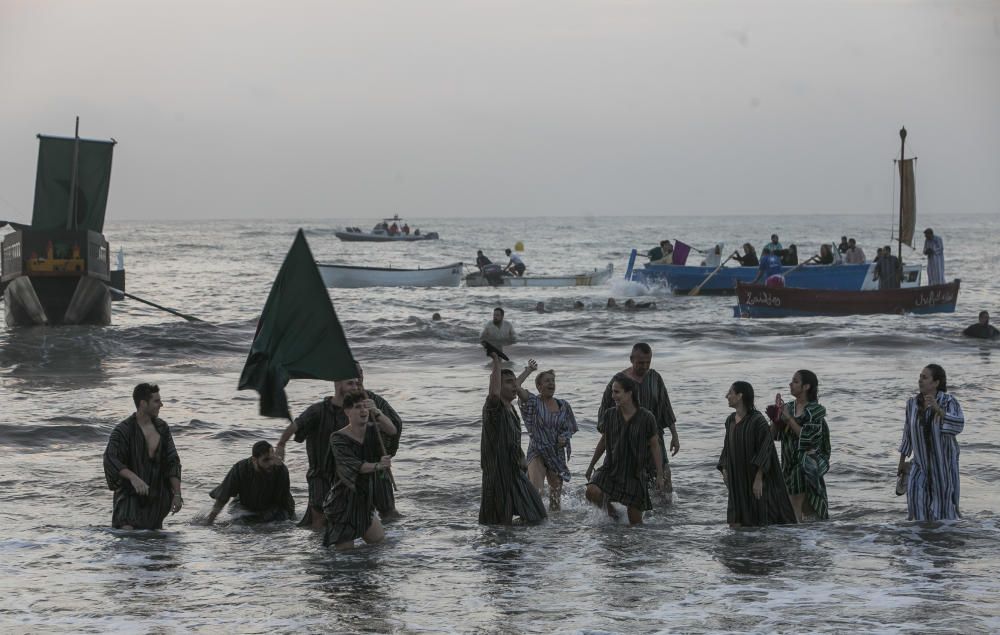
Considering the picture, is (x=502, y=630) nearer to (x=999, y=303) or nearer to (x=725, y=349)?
(x=725, y=349)

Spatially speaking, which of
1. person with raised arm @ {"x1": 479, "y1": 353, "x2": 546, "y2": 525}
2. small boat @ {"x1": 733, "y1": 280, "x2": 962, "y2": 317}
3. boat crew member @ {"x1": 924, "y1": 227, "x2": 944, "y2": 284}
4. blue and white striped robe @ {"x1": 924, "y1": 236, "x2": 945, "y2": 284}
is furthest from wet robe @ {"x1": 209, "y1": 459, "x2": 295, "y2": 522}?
blue and white striped robe @ {"x1": 924, "y1": 236, "x2": 945, "y2": 284}

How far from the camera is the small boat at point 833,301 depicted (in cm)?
3209

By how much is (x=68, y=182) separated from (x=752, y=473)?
31708 millimetres

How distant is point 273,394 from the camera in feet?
28.2

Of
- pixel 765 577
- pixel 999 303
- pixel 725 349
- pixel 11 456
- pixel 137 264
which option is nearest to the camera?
pixel 765 577

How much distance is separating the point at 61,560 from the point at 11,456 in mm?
5722

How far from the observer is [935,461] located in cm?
891

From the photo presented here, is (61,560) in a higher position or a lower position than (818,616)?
lower

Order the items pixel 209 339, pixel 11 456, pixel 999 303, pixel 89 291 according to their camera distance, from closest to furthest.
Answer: pixel 11 456 → pixel 209 339 → pixel 89 291 → pixel 999 303

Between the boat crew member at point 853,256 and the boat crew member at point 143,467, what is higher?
the boat crew member at point 853,256

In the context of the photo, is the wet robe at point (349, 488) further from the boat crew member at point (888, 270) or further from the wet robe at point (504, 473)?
the boat crew member at point (888, 270)

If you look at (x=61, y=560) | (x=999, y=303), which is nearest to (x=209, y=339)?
(x=61, y=560)

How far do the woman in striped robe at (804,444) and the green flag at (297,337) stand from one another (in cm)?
346

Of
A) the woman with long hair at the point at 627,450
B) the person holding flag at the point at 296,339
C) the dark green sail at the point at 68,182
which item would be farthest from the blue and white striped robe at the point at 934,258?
the person holding flag at the point at 296,339
